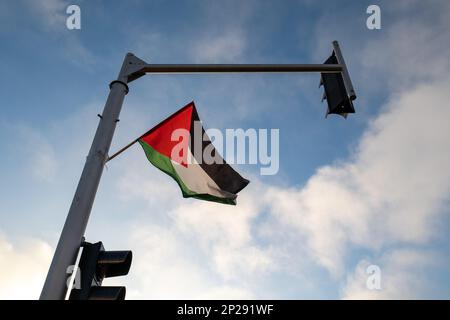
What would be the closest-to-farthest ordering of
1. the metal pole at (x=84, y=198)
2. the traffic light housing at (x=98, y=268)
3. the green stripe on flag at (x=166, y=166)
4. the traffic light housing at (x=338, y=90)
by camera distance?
1. the traffic light housing at (x=98, y=268)
2. the metal pole at (x=84, y=198)
3. the green stripe on flag at (x=166, y=166)
4. the traffic light housing at (x=338, y=90)

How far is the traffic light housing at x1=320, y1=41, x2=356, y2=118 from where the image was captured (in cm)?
620

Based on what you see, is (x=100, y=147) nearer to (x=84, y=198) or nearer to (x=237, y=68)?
(x=84, y=198)

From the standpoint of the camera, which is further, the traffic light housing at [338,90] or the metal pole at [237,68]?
the metal pole at [237,68]

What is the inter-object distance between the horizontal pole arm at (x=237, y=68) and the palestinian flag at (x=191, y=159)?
2.38ft

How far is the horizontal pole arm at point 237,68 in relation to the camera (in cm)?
638

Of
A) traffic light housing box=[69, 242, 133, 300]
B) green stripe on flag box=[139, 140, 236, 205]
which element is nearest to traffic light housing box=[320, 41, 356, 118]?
green stripe on flag box=[139, 140, 236, 205]

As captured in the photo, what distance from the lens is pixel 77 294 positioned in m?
4.08

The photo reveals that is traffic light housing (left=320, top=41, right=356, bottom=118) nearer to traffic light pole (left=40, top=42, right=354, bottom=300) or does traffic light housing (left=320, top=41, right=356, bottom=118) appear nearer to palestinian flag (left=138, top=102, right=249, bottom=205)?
traffic light pole (left=40, top=42, right=354, bottom=300)

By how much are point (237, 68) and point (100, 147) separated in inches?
98.0

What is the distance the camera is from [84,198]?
4836 millimetres

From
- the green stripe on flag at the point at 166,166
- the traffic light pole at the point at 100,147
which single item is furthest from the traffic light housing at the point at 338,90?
the green stripe on flag at the point at 166,166

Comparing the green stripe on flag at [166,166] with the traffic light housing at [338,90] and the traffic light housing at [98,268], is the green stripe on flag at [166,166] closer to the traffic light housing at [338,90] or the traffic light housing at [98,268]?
the traffic light housing at [98,268]

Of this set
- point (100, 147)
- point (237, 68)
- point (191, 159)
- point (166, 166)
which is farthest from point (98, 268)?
point (237, 68)
